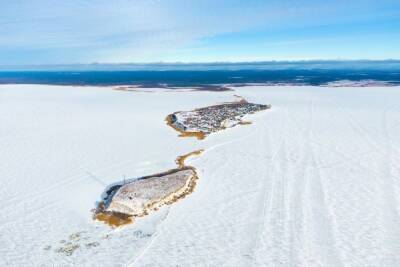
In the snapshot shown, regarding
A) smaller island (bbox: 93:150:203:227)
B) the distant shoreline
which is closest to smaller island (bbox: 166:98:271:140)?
smaller island (bbox: 93:150:203:227)

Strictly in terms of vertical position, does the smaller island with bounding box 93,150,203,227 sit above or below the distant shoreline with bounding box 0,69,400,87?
below

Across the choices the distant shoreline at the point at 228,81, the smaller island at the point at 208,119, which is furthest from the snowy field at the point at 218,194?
the distant shoreline at the point at 228,81

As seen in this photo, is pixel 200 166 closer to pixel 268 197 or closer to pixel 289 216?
pixel 268 197

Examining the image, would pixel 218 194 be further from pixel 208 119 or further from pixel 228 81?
pixel 228 81

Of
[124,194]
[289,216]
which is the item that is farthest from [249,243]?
[124,194]

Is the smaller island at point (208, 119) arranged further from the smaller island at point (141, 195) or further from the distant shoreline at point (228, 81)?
the distant shoreline at point (228, 81)

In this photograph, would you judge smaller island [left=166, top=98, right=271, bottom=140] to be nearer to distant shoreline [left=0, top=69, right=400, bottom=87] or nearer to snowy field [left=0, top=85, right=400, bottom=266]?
snowy field [left=0, top=85, right=400, bottom=266]
